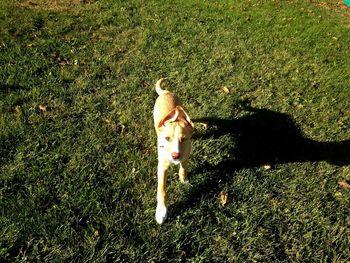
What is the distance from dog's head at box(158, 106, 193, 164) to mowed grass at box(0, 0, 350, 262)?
0.84 metres

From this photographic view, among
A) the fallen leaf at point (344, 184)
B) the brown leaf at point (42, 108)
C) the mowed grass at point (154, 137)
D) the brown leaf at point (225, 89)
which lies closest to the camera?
the mowed grass at point (154, 137)

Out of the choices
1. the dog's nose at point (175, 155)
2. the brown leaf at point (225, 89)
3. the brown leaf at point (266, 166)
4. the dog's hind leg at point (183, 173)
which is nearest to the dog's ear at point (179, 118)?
the dog's nose at point (175, 155)

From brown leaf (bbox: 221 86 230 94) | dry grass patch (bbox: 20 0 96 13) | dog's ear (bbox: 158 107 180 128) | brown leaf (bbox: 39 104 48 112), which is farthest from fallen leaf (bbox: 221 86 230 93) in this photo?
dry grass patch (bbox: 20 0 96 13)

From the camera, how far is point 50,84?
577 centimetres

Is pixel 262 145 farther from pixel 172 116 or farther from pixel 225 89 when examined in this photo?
pixel 172 116

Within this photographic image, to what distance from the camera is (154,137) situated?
501cm

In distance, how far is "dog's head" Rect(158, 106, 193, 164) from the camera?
344cm

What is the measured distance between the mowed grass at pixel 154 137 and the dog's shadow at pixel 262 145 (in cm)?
2

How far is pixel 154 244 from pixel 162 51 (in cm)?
461

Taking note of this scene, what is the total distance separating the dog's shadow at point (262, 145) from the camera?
4730mm

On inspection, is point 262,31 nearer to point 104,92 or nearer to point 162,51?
point 162,51

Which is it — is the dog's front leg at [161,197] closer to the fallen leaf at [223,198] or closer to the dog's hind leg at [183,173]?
the dog's hind leg at [183,173]

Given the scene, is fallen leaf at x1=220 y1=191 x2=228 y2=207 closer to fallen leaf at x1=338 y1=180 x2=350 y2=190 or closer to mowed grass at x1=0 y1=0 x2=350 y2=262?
mowed grass at x1=0 y1=0 x2=350 y2=262

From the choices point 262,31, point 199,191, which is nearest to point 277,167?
point 199,191
